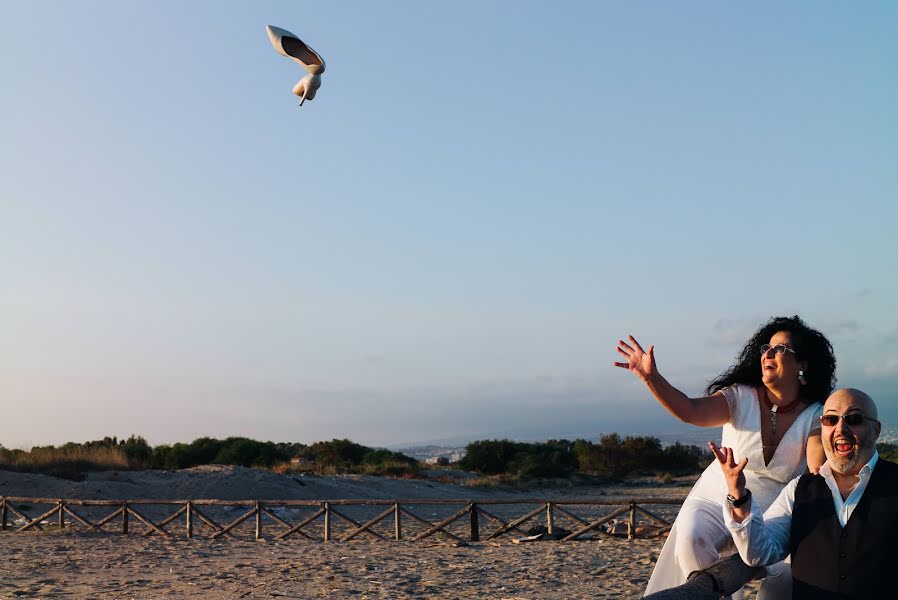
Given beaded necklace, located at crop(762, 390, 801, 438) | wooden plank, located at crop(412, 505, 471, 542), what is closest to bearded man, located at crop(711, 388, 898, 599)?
beaded necklace, located at crop(762, 390, 801, 438)

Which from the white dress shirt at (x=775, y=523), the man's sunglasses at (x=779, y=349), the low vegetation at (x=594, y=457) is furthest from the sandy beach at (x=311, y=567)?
the low vegetation at (x=594, y=457)

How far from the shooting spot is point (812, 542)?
3.11 m

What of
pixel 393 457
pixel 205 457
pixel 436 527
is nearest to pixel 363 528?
pixel 436 527

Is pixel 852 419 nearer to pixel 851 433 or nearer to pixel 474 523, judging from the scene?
pixel 851 433

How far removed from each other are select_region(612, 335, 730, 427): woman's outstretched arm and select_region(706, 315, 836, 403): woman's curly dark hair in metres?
0.17

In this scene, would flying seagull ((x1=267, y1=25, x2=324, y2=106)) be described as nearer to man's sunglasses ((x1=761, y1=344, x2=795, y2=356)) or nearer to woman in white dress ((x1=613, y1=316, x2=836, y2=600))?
woman in white dress ((x1=613, y1=316, x2=836, y2=600))

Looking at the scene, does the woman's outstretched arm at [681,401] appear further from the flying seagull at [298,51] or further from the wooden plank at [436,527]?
the wooden plank at [436,527]

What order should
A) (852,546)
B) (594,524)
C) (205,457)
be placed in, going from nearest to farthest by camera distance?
(852,546) → (594,524) → (205,457)

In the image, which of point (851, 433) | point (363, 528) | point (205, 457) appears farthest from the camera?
point (205, 457)

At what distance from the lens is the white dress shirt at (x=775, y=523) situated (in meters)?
3.05

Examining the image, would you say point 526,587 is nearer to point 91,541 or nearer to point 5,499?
point 91,541

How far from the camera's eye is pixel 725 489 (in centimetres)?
368

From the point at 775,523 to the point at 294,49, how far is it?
5740 millimetres

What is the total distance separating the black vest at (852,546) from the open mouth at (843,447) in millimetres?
117
